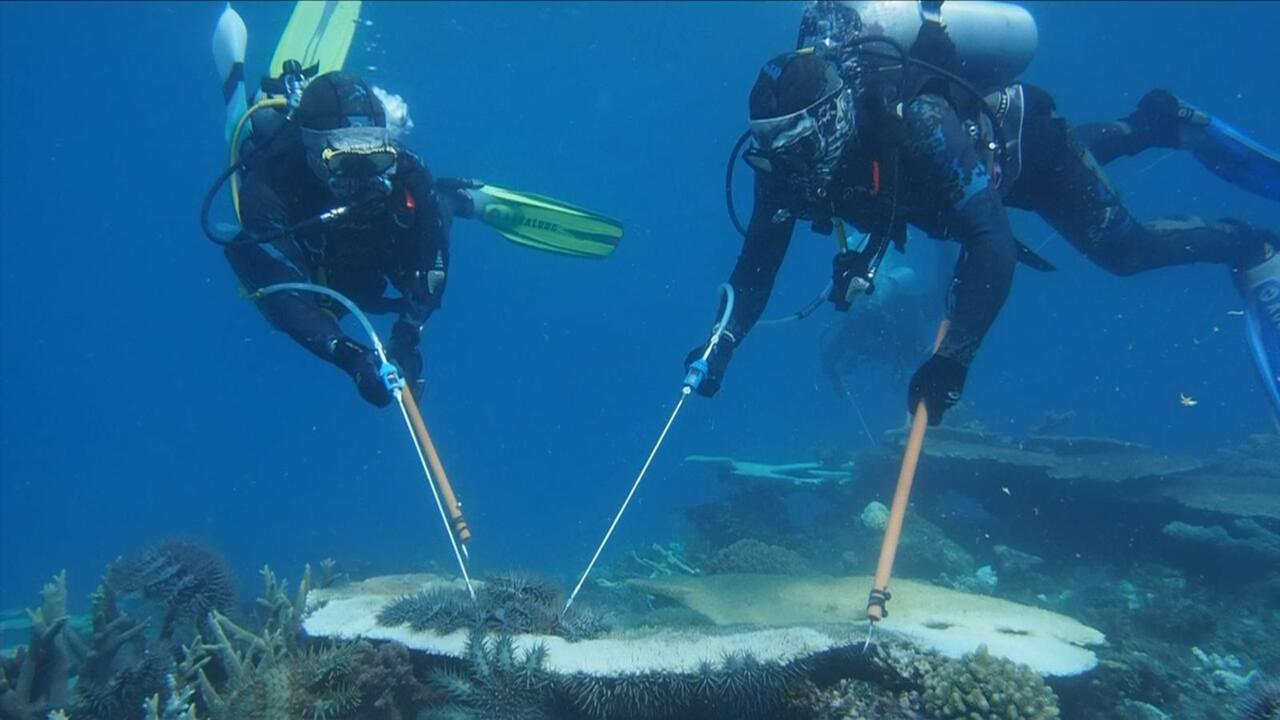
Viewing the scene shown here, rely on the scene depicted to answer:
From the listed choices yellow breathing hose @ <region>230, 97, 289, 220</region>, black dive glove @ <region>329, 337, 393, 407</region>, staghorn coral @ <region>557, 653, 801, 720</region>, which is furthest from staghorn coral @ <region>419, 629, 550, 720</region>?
yellow breathing hose @ <region>230, 97, 289, 220</region>

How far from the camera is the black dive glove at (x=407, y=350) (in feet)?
20.6

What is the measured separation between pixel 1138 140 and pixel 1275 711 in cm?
559

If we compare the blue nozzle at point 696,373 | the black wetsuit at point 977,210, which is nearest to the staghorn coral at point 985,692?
the black wetsuit at point 977,210

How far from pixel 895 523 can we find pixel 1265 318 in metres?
5.46

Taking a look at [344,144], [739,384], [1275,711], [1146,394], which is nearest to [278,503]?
[739,384]

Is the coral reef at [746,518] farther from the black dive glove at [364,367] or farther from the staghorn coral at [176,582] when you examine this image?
the black dive glove at [364,367]

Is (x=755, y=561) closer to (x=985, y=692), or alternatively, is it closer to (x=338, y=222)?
(x=985, y=692)

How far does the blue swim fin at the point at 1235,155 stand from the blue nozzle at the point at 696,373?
18.5ft

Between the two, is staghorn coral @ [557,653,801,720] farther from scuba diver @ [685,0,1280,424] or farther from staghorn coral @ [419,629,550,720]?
scuba diver @ [685,0,1280,424]

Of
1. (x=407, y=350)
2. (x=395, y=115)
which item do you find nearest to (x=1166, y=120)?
(x=395, y=115)

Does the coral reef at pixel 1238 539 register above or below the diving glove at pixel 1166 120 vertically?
below

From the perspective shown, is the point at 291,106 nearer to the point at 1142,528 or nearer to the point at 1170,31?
the point at 1142,528

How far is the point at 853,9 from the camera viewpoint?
222 inches

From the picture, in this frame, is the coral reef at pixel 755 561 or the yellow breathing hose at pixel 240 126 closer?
the yellow breathing hose at pixel 240 126
